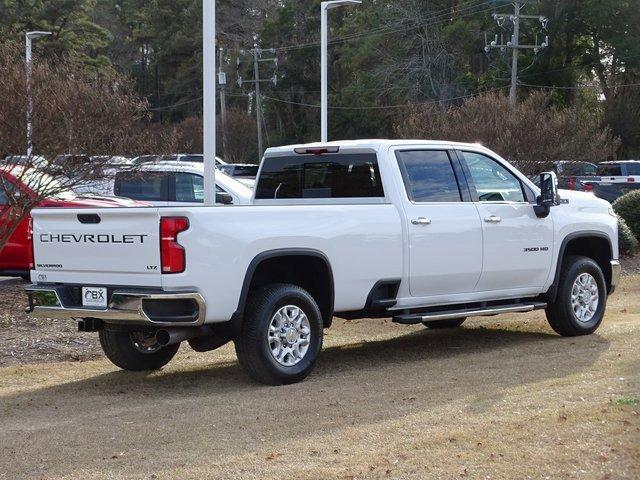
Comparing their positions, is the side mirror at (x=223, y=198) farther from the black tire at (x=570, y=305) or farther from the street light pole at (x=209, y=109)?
the black tire at (x=570, y=305)

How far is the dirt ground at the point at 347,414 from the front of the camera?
248 inches

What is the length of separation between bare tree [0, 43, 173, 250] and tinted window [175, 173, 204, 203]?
1.78 metres

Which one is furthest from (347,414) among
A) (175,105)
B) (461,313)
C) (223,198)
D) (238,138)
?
(175,105)

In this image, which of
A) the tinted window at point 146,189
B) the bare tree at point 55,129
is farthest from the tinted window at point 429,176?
the tinted window at point 146,189

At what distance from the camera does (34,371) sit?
10039 millimetres

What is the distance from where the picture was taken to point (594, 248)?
11.8 m

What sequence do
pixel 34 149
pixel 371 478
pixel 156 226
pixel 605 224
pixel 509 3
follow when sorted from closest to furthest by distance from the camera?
pixel 371 478
pixel 156 226
pixel 605 224
pixel 34 149
pixel 509 3

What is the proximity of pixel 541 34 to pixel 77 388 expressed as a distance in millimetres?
49289

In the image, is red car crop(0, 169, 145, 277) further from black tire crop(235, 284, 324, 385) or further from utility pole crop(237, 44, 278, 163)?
utility pole crop(237, 44, 278, 163)

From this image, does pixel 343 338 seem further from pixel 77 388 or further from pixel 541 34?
pixel 541 34

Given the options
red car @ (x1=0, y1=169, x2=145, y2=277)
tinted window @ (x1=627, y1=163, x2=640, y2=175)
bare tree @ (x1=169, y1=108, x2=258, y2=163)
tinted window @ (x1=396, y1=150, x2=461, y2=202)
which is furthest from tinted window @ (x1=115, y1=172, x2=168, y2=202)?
bare tree @ (x1=169, y1=108, x2=258, y2=163)

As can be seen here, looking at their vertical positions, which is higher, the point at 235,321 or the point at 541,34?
the point at 541,34

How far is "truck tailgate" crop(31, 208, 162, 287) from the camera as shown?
822 cm

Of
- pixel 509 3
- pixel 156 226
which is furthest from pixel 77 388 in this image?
pixel 509 3
